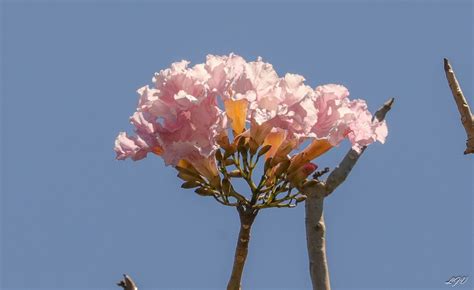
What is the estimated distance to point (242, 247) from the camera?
12.9 ft

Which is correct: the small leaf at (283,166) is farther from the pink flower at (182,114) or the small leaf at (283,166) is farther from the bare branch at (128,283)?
the bare branch at (128,283)

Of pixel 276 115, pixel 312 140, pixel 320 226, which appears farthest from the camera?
pixel 320 226

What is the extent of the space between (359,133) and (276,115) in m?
0.54

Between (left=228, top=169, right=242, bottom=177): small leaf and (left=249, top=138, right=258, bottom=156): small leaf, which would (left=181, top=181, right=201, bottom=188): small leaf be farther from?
(left=249, top=138, right=258, bottom=156): small leaf

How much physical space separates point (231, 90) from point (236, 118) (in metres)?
0.14

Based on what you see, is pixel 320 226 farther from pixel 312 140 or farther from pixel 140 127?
pixel 140 127

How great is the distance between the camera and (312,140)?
165 inches

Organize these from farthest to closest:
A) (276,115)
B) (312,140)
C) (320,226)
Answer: (320,226) < (312,140) < (276,115)

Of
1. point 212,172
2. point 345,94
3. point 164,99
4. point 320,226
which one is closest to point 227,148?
point 212,172

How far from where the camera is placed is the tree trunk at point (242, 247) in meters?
3.92

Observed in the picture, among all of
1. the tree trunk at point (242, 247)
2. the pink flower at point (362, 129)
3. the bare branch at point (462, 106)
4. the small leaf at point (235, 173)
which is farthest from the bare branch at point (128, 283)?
the bare branch at point (462, 106)

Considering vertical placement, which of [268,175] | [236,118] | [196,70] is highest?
[196,70]

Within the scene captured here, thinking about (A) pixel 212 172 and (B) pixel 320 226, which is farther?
(B) pixel 320 226

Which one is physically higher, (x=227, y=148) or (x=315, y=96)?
(x=315, y=96)
